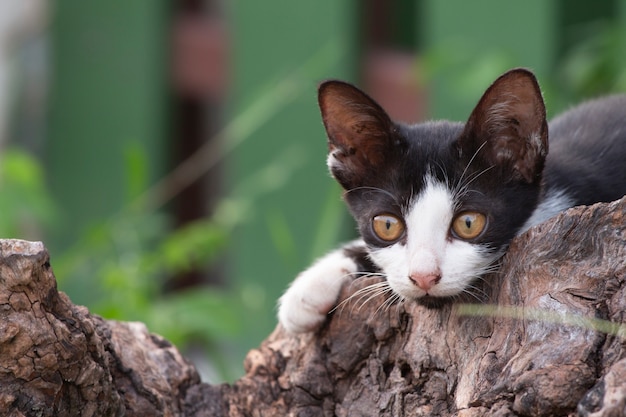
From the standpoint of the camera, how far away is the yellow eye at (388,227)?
240cm

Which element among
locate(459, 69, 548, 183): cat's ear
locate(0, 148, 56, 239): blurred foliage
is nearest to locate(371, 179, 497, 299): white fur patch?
locate(459, 69, 548, 183): cat's ear

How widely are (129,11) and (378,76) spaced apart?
1.72 meters

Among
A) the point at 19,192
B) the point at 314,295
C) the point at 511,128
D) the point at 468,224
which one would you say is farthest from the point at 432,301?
the point at 19,192

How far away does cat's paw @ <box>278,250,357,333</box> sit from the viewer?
7.72ft

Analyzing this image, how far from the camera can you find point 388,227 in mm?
2414

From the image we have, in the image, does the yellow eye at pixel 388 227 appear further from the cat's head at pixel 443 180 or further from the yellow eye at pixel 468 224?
the yellow eye at pixel 468 224

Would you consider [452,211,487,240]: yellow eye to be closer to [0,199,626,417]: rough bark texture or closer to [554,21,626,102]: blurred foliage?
[0,199,626,417]: rough bark texture

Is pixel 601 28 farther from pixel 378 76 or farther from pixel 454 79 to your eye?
pixel 378 76

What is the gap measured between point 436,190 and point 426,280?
277 millimetres

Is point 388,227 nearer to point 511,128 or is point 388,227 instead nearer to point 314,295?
point 314,295

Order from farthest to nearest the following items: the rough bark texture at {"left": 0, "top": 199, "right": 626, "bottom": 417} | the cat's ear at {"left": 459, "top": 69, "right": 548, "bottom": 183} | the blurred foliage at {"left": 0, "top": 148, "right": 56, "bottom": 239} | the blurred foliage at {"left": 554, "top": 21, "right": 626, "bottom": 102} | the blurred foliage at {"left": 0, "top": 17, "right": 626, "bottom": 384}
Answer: the blurred foliage at {"left": 554, "top": 21, "right": 626, "bottom": 102}
the blurred foliage at {"left": 0, "top": 148, "right": 56, "bottom": 239}
the blurred foliage at {"left": 0, "top": 17, "right": 626, "bottom": 384}
the cat's ear at {"left": 459, "top": 69, "right": 548, "bottom": 183}
the rough bark texture at {"left": 0, "top": 199, "right": 626, "bottom": 417}

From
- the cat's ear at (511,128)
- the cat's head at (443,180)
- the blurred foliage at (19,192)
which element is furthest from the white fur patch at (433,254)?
the blurred foliage at (19,192)

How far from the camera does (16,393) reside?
76.6 inches

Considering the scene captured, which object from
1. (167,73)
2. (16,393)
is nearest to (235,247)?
(167,73)
